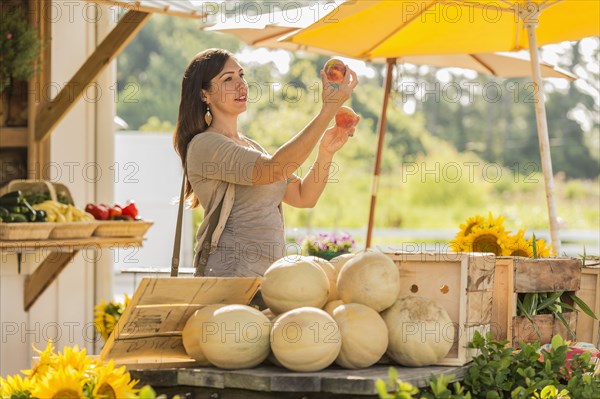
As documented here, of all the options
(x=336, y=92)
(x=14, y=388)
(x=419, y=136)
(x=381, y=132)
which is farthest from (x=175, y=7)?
(x=419, y=136)

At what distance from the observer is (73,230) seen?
4.86 metres

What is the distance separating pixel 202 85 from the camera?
3166 mm

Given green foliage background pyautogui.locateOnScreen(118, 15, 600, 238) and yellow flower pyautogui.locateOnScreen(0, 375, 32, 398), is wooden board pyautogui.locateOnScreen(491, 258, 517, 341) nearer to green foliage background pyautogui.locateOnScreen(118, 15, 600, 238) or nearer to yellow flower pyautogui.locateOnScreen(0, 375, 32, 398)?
yellow flower pyautogui.locateOnScreen(0, 375, 32, 398)

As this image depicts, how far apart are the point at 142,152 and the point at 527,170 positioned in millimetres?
22332

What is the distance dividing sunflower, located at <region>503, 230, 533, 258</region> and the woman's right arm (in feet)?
2.90

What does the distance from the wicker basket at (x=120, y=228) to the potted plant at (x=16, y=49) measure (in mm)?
947

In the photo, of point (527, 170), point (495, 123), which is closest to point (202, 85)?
point (527, 170)

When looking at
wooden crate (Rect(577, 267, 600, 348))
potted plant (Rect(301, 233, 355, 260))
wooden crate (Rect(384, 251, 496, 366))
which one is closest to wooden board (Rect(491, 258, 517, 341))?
wooden crate (Rect(384, 251, 496, 366))

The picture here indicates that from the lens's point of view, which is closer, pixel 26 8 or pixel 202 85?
pixel 202 85

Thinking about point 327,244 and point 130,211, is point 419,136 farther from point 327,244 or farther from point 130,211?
point 130,211

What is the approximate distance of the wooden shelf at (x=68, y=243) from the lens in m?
4.48

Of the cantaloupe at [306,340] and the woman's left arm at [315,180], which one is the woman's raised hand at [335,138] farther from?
the cantaloupe at [306,340]

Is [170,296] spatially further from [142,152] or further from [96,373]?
[142,152]

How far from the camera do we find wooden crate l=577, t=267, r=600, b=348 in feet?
9.88
